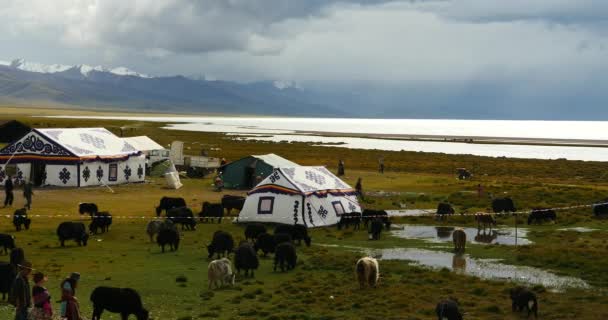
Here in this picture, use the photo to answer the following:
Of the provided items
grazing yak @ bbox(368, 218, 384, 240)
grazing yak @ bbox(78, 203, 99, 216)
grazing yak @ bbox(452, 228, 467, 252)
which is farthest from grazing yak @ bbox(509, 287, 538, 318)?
grazing yak @ bbox(78, 203, 99, 216)

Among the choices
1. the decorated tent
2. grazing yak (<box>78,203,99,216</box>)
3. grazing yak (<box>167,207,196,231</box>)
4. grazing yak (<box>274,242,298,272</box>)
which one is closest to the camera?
grazing yak (<box>274,242,298,272</box>)

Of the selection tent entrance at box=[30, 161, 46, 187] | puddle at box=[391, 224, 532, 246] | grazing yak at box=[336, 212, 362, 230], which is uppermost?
tent entrance at box=[30, 161, 46, 187]

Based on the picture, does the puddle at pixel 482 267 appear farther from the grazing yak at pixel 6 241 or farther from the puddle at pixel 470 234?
the grazing yak at pixel 6 241

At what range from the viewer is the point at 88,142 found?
53.2m

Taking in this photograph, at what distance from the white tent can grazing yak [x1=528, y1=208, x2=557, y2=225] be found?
1003 centimetres

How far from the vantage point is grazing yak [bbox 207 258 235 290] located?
71.6ft

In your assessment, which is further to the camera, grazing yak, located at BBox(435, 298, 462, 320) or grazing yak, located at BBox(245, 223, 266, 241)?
grazing yak, located at BBox(245, 223, 266, 241)

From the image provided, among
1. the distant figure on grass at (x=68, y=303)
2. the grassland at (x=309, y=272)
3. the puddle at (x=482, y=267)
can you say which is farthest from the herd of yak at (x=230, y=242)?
the distant figure on grass at (x=68, y=303)

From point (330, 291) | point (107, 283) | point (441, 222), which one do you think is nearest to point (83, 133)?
point (441, 222)

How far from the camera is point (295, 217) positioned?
3544cm

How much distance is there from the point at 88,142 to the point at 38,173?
450cm

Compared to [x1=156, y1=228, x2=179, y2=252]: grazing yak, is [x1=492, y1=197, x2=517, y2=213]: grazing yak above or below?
above

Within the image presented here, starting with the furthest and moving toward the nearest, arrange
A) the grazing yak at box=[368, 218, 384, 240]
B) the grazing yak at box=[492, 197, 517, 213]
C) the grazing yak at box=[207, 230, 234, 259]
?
the grazing yak at box=[492, 197, 517, 213], the grazing yak at box=[368, 218, 384, 240], the grazing yak at box=[207, 230, 234, 259]

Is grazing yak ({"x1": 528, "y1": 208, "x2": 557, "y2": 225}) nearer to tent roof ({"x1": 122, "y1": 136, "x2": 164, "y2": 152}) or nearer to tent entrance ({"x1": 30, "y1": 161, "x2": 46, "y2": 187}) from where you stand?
tent entrance ({"x1": 30, "y1": 161, "x2": 46, "y2": 187})
